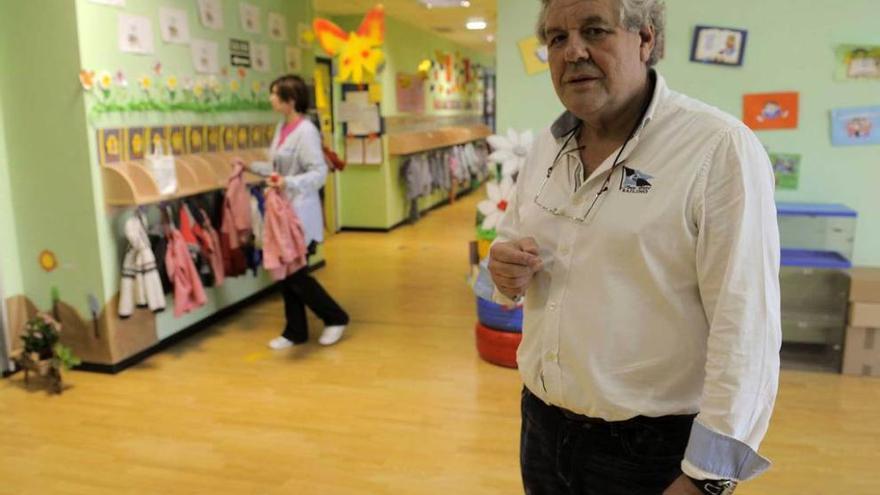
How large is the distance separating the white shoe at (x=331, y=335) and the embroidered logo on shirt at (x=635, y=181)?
3.15 metres

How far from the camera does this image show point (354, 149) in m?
7.34

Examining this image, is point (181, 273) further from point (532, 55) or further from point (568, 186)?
point (568, 186)

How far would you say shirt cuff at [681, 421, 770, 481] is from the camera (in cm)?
91

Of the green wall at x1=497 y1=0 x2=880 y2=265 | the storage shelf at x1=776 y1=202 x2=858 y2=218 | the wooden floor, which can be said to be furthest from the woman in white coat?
the storage shelf at x1=776 y1=202 x2=858 y2=218

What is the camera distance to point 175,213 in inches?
154

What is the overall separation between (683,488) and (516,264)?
42 cm

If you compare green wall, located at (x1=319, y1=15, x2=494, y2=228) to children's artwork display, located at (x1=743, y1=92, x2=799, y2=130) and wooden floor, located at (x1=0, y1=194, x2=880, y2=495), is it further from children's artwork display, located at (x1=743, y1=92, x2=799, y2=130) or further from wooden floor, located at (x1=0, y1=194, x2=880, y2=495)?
children's artwork display, located at (x1=743, y1=92, x2=799, y2=130)

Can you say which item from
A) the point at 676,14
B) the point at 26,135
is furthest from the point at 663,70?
the point at 26,135

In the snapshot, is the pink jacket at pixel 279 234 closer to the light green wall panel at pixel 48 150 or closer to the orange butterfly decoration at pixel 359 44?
the light green wall panel at pixel 48 150

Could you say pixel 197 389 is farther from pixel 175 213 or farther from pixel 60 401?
pixel 175 213

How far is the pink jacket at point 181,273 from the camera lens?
3662mm

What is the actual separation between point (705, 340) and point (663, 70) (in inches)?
116

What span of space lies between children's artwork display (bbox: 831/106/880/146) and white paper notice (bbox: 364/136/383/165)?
4.62m

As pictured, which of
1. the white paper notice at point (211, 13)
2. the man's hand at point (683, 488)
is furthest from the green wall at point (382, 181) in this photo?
the man's hand at point (683, 488)
